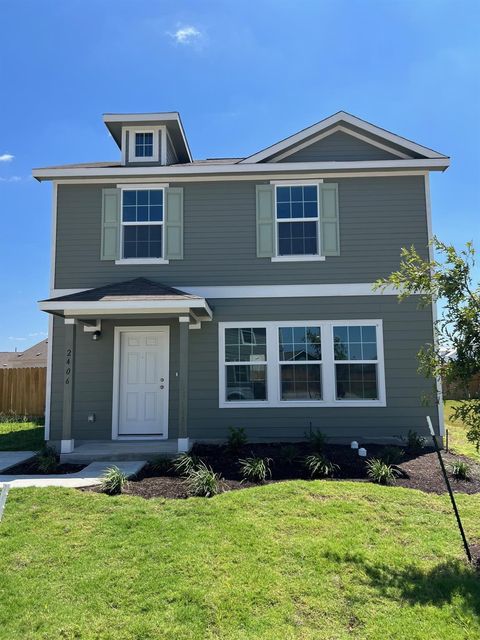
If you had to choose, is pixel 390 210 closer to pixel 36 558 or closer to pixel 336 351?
pixel 336 351

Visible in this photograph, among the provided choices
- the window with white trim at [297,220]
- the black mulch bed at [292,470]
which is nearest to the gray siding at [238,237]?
the window with white trim at [297,220]

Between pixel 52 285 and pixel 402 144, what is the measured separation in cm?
796

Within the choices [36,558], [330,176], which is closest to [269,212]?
[330,176]

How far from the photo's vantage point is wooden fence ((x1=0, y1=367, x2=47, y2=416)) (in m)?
14.6

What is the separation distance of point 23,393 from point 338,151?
12005mm

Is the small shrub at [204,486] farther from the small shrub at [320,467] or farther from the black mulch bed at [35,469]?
the black mulch bed at [35,469]

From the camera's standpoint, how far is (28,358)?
86.8 feet

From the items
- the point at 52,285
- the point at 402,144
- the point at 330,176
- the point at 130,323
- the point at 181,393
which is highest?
the point at 402,144

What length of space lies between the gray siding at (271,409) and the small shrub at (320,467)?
7.24 ft

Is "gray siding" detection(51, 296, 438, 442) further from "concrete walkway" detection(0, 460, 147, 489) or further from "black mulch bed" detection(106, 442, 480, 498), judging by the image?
"concrete walkway" detection(0, 460, 147, 489)

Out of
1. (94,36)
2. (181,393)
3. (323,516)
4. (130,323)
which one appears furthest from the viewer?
(130,323)

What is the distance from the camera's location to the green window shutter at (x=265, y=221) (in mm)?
9461

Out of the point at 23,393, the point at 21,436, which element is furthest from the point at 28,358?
the point at 21,436

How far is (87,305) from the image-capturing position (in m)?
8.02
